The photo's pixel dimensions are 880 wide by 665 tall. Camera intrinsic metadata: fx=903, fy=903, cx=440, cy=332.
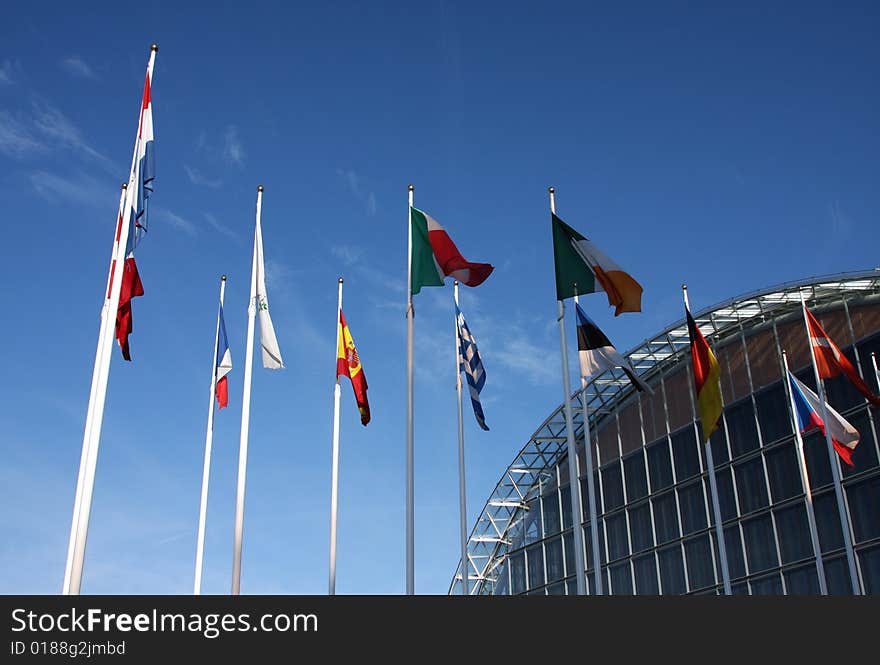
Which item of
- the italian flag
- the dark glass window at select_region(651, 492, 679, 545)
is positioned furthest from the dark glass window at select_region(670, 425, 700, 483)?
the italian flag

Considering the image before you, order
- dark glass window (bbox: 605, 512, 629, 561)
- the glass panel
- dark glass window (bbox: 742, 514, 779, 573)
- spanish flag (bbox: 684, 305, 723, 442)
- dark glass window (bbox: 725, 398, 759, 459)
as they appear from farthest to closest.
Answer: dark glass window (bbox: 605, 512, 629, 561) < the glass panel < dark glass window (bbox: 725, 398, 759, 459) < dark glass window (bbox: 742, 514, 779, 573) < spanish flag (bbox: 684, 305, 723, 442)

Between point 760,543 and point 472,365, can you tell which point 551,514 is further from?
point 472,365

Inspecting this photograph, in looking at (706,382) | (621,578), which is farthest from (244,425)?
(621,578)

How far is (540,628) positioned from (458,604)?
117 centimetres

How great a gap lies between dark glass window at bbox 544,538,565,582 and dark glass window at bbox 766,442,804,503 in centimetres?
1375

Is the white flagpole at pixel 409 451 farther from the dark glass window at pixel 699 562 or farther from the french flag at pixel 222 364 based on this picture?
the dark glass window at pixel 699 562

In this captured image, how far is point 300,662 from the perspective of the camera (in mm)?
11445

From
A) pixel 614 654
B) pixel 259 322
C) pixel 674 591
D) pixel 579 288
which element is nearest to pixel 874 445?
pixel 674 591

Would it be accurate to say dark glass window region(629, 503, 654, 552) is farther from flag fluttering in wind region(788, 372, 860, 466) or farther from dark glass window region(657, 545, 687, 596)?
flag fluttering in wind region(788, 372, 860, 466)

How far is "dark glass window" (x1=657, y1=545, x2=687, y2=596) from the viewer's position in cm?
4038

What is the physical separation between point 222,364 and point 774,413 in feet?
78.1

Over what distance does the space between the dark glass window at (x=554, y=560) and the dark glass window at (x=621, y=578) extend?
3478 mm

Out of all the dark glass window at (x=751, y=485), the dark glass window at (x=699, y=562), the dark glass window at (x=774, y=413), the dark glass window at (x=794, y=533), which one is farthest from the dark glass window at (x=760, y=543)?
the dark glass window at (x=774, y=413)

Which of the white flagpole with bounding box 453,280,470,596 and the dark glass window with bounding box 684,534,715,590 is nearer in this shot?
the white flagpole with bounding box 453,280,470,596
